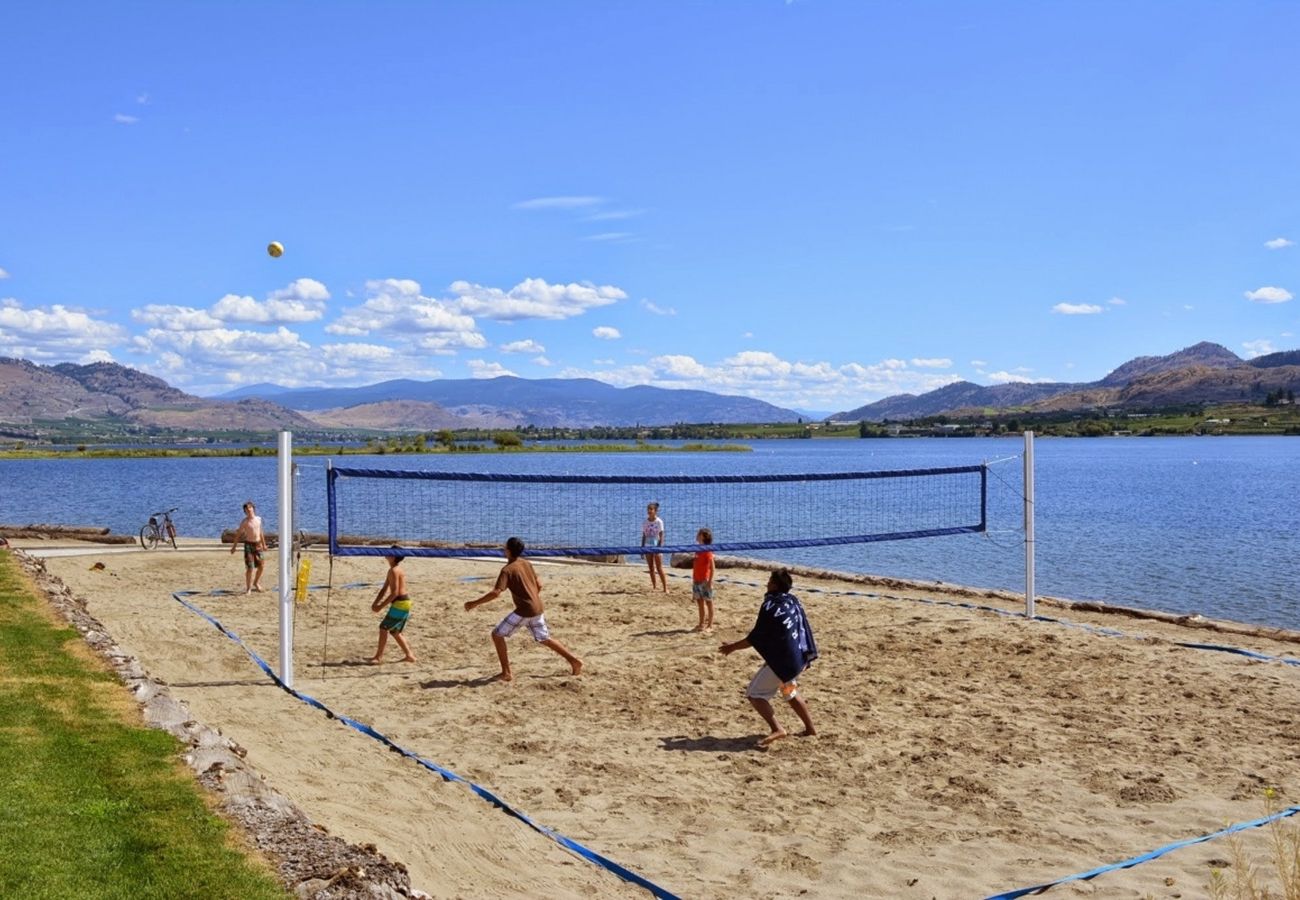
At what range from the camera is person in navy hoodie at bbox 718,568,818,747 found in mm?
8125

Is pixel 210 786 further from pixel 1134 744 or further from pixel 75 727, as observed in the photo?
pixel 1134 744

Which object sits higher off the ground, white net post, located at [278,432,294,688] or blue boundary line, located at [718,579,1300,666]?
white net post, located at [278,432,294,688]

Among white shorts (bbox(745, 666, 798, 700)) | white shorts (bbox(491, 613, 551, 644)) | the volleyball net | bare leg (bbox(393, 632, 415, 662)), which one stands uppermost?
white shorts (bbox(491, 613, 551, 644))

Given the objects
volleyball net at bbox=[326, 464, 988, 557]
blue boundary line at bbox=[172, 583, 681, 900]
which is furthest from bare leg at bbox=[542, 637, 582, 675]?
blue boundary line at bbox=[172, 583, 681, 900]

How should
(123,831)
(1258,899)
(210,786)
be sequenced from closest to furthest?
(1258,899)
(123,831)
(210,786)

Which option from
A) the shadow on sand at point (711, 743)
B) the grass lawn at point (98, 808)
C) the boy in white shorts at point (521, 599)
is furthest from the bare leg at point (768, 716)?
the grass lawn at point (98, 808)

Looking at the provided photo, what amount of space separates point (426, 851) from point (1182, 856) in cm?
416

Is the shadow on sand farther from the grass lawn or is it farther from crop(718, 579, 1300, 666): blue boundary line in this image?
crop(718, 579, 1300, 666): blue boundary line

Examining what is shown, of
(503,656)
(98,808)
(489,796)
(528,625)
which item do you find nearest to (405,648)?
(503,656)

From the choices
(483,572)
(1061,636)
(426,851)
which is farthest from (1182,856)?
(483,572)

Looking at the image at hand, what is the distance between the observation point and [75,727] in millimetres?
7023

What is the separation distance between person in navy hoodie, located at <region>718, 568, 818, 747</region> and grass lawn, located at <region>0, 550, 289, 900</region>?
3945mm

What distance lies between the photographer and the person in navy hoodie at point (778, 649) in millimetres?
8125

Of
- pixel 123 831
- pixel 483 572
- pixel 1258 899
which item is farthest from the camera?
pixel 483 572
